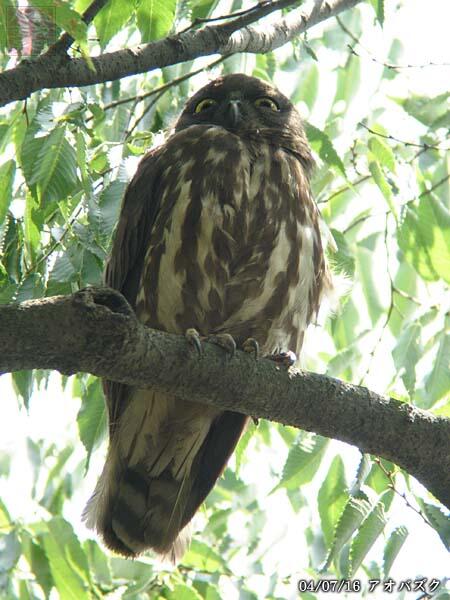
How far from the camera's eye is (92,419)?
3.71 metres

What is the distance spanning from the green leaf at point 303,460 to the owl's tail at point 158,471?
0.48 meters

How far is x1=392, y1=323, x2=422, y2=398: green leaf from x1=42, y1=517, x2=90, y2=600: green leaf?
1.48 m

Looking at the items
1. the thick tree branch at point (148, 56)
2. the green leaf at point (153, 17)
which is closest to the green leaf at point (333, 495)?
the thick tree branch at point (148, 56)

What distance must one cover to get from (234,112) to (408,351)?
1.59 metres

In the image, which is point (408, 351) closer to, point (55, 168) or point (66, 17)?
point (55, 168)

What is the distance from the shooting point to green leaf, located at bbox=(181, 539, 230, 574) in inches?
157

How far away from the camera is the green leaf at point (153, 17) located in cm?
323

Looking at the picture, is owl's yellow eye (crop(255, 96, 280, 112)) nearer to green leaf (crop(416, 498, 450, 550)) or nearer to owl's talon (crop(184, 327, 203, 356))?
owl's talon (crop(184, 327, 203, 356))

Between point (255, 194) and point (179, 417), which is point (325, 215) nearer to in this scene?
point (255, 194)

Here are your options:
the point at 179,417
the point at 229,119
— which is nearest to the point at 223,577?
the point at 179,417

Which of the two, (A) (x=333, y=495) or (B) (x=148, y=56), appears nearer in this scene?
(B) (x=148, y=56)

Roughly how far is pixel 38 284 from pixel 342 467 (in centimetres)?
146

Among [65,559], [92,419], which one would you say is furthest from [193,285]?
[65,559]

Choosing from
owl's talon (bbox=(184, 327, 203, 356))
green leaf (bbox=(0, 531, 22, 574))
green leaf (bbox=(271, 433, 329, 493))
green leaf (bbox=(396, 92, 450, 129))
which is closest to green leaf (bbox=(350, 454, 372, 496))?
green leaf (bbox=(271, 433, 329, 493))
